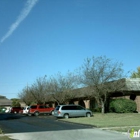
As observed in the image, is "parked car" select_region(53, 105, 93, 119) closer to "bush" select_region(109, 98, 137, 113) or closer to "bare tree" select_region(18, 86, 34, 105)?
"bush" select_region(109, 98, 137, 113)

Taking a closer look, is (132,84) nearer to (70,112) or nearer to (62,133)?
(70,112)

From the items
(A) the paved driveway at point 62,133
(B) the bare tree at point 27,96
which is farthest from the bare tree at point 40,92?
(A) the paved driveway at point 62,133

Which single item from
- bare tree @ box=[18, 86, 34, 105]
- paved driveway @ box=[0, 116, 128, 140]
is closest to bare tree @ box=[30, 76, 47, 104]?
bare tree @ box=[18, 86, 34, 105]

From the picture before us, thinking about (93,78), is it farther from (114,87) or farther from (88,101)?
(88,101)

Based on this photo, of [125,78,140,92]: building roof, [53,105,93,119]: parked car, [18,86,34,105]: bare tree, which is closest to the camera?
[53,105,93,119]: parked car

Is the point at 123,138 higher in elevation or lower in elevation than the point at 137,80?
lower

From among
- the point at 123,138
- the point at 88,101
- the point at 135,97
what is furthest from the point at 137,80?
the point at 123,138

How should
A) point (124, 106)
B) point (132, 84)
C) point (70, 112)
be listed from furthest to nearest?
point (132, 84) → point (124, 106) → point (70, 112)

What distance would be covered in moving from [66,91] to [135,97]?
13.7 meters

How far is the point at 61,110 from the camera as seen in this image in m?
34.3

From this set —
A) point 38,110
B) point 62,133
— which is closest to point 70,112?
point 38,110

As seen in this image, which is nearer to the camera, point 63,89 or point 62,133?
point 62,133

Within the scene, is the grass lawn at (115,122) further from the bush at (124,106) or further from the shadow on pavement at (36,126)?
the bush at (124,106)

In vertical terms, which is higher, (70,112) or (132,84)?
(132,84)
